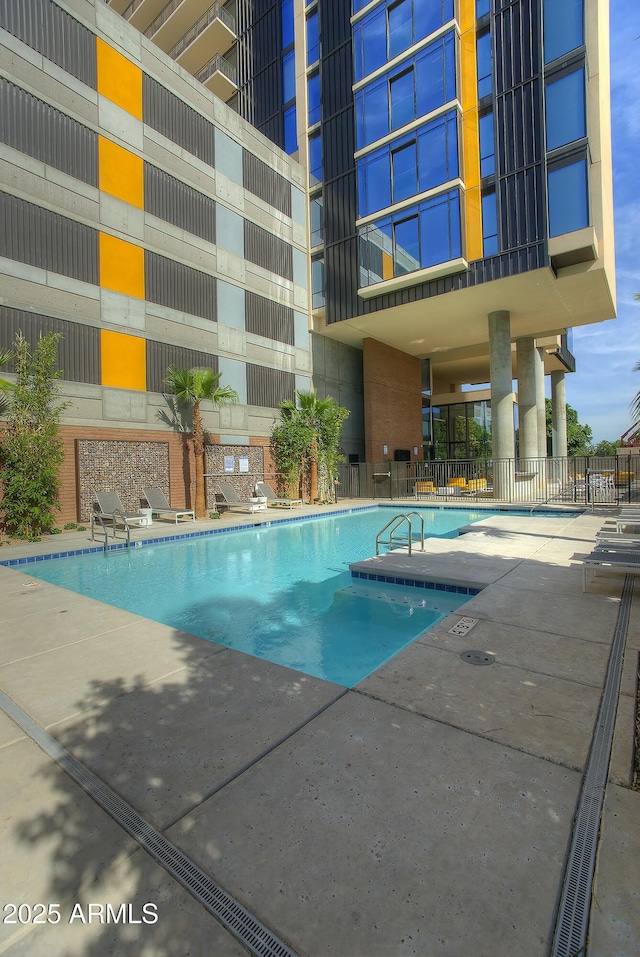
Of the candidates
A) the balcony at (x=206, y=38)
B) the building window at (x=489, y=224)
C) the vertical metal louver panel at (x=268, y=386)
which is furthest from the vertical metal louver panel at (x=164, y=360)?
the balcony at (x=206, y=38)

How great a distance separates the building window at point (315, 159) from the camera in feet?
68.4

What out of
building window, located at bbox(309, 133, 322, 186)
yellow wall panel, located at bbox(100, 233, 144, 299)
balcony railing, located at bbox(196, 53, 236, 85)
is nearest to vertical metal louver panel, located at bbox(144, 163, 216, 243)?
yellow wall panel, located at bbox(100, 233, 144, 299)

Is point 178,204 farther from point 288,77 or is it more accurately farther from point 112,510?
point 288,77

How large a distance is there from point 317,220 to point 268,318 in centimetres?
580

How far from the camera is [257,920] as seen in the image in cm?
154

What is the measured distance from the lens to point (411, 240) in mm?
17219

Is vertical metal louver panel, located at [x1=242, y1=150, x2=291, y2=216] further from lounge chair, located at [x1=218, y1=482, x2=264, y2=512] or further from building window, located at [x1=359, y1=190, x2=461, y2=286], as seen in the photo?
lounge chair, located at [x1=218, y1=482, x2=264, y2=512]

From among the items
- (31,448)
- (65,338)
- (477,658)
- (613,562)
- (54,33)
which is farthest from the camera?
(54,33)

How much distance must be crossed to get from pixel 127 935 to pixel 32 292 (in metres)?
14.1

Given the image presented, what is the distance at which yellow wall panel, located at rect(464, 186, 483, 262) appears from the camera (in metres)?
16.1

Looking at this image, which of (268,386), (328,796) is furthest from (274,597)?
(268,386)

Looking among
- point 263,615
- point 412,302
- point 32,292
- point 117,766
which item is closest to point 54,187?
point 32,292

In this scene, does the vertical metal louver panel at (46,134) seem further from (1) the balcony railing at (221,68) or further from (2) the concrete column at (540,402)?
(2) the concrete column at (540,402)

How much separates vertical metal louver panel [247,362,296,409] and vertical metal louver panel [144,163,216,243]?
16.2ft
